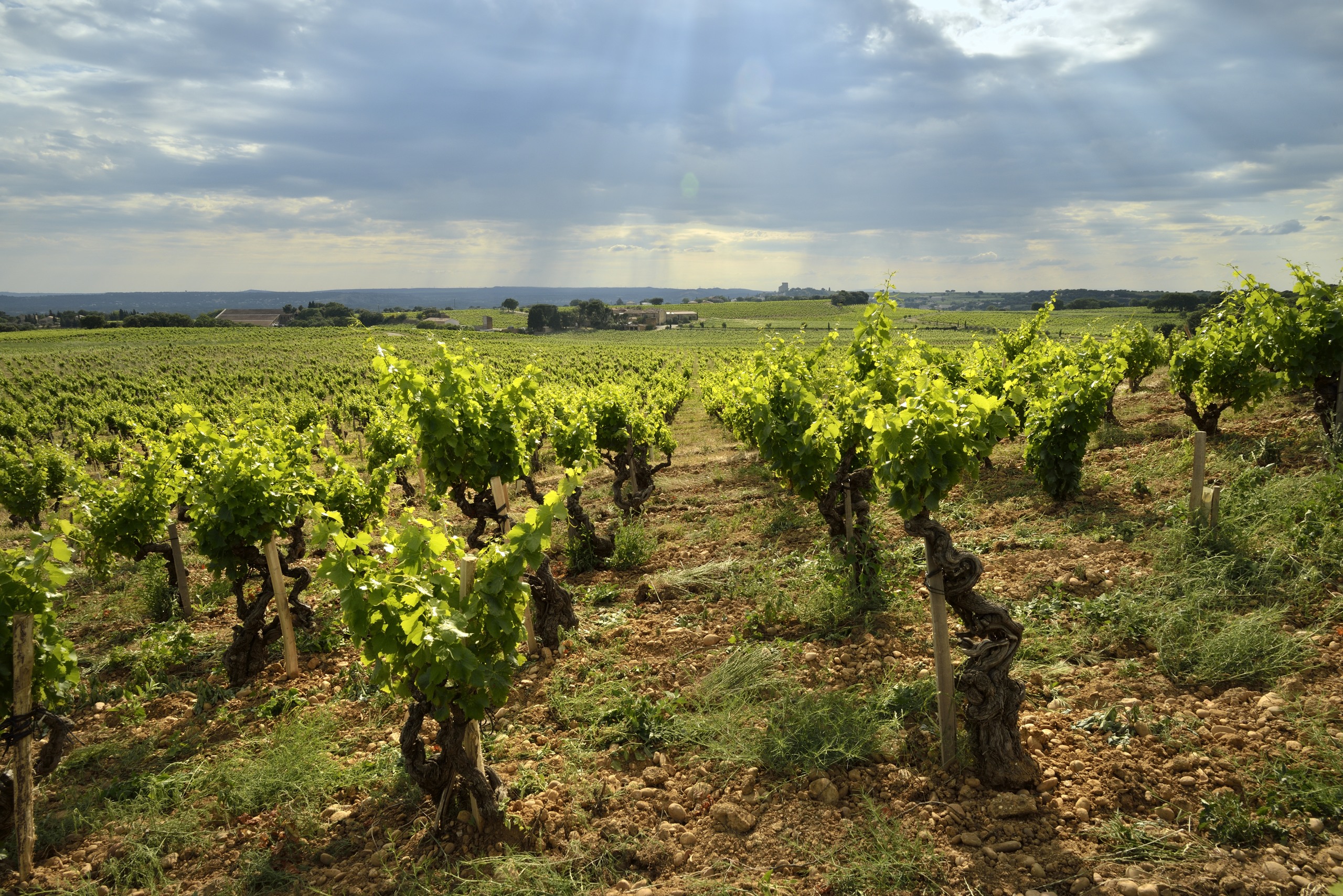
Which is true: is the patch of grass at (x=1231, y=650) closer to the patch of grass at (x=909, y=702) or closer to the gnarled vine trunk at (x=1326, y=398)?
the patch of grass at (x=909, y=702)

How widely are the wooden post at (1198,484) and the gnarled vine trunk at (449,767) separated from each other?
303 inches

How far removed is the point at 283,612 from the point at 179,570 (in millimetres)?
3367

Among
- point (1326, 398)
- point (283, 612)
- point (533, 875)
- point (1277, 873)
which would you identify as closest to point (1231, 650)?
point (1277, 873)

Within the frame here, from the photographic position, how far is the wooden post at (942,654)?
4.60 metres

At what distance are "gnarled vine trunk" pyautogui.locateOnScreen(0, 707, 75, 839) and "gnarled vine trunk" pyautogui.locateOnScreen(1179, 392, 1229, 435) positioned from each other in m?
15.5

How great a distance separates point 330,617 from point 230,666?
150cm

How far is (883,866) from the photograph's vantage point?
12.1ft

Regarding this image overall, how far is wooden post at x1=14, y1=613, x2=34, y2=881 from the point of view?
14.4 feet

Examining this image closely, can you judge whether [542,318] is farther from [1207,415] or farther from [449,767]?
[449,767]

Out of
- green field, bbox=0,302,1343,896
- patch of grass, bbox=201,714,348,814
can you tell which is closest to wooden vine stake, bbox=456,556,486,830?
green field, bbox=0,302,1343,896

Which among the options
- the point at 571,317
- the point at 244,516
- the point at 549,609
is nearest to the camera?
the point at 244,516

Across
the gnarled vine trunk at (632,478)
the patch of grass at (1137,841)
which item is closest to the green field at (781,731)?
the patch of grass at (1137,841)

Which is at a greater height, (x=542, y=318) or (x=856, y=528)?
(x=542, y=318)

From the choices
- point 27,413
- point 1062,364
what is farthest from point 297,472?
point 27,413
